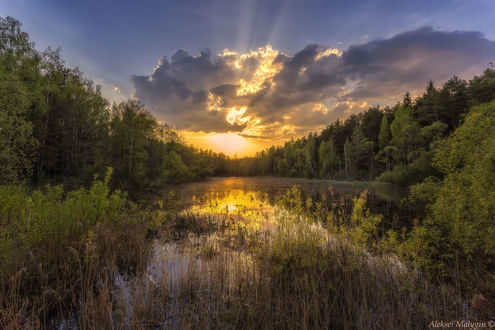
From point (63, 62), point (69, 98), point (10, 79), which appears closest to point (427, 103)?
point (10, 79)

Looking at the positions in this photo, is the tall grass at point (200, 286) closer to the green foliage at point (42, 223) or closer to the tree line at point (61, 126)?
the green foliage at point (42, 223)

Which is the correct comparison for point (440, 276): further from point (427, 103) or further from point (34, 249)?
point (427, 103)

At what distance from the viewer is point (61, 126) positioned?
28.0 meters

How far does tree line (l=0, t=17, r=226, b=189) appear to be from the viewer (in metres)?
15.5

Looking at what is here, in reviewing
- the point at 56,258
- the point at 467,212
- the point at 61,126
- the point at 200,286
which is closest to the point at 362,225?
the point at 200,286

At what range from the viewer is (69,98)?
29.9 meters

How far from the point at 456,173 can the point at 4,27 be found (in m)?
48.0

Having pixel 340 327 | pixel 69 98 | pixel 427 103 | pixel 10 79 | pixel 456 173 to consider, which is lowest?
pixel 340 327

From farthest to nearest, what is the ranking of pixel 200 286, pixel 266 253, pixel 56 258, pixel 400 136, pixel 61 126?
pixel 400 136 → pixel 61 126 → pixel 266 253 → pixel 56 258 → pixel 200 286

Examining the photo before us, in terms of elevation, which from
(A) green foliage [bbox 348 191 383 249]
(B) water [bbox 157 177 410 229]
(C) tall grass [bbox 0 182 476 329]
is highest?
(A) green foliage [bbox 348 191 383 249]

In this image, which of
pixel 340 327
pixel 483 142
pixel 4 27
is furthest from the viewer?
pixel 4 27

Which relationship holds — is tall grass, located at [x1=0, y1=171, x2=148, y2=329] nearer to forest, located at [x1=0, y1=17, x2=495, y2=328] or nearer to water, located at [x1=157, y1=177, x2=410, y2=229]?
forest, located at [x1=0, y1=17, x2=495, y2=328]

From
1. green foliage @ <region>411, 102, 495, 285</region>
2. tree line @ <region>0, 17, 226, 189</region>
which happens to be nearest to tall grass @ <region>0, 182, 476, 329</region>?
green foliage @ <region>411, 102, 495, 285</region>

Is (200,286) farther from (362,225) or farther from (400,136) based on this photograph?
(400,136)
